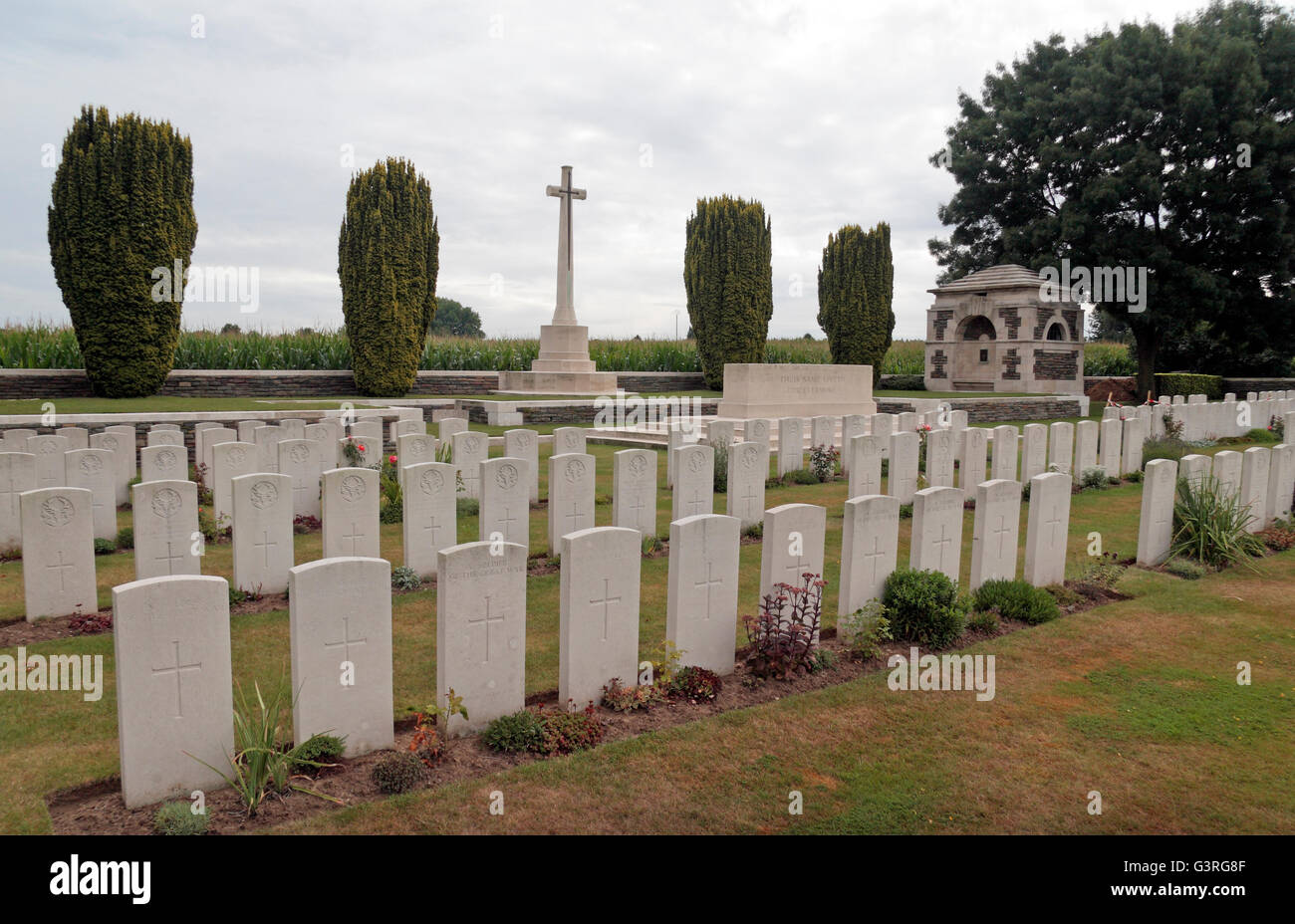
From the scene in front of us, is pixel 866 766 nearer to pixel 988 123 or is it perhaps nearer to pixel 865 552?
pixel 865 552

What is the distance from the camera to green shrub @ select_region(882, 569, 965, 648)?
5750 millimetres

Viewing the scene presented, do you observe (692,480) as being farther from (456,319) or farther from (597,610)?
(456,319)

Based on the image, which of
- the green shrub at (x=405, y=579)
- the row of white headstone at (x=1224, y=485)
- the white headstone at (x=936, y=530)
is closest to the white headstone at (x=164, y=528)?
the green shrub at (x=405, y=579)

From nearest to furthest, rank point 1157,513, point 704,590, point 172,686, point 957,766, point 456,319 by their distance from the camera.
Answer: point 172,686
point 957,766
point 704,590
point 1157,513
point 456,319

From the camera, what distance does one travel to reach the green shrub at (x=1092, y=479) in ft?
40.2

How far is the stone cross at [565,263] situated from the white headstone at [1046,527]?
19.0 m

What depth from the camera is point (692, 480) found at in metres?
8.86

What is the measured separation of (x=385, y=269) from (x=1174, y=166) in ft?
78.6

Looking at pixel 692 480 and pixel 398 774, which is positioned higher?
pixel 692 480

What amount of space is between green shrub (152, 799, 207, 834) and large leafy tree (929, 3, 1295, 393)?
28.9 m

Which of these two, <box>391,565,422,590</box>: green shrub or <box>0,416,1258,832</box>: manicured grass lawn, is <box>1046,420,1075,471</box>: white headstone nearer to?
<box>0,416,1258,832</box>: manicured grass lawn

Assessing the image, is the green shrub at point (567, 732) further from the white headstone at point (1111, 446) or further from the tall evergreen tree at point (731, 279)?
the tall evergreen tree at point (731, 279)

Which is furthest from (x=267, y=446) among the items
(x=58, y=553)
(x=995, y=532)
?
(x=995, y=532)

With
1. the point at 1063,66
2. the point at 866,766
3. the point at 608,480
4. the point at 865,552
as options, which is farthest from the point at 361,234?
the point at 1063,66
